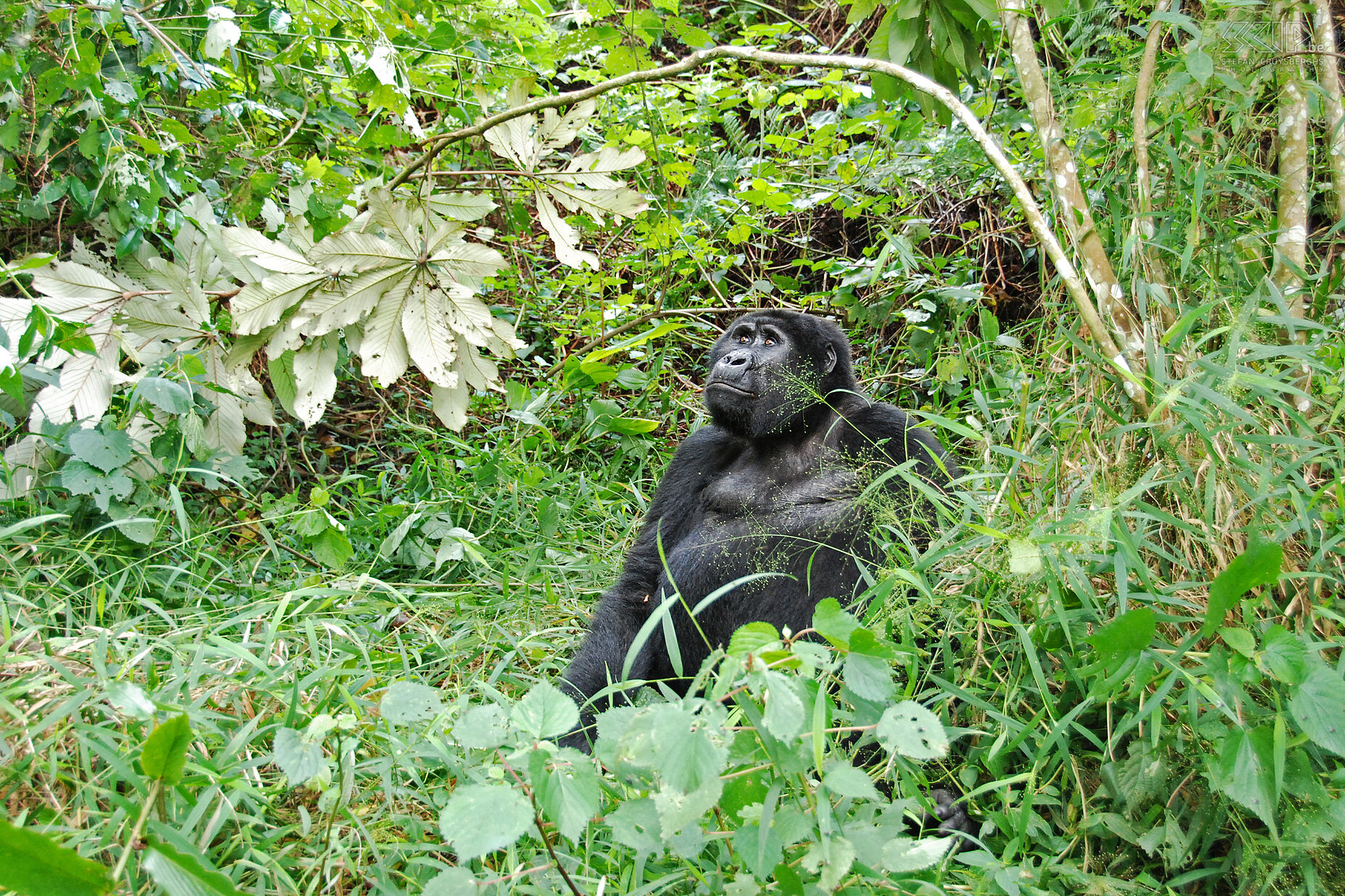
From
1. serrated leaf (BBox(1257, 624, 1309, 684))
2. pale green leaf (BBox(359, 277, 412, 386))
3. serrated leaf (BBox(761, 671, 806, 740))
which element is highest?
serrated leaf (BBox(761, 671, 806, 740))

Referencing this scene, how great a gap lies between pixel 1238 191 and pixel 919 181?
89.9 inches

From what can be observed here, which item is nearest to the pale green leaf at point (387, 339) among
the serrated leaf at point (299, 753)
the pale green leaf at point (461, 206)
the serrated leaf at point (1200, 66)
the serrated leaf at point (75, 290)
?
the pale green leaf at point (461, 206)

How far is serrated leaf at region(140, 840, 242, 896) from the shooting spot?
1.21m

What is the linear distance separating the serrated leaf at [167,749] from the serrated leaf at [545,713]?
1.62 feet

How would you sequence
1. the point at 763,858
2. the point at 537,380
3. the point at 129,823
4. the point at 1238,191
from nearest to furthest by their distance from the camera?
1. the point at 763,858
2. the point at 129,823
3. the point at 1238,191
4. the point at 537,380

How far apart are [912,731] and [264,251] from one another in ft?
8.81

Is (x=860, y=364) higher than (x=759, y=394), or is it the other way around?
(x=759, y=394)

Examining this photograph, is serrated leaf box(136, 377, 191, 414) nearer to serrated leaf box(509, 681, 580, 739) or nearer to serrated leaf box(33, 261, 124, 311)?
serrated leaf box(33, 261, 124, 311)

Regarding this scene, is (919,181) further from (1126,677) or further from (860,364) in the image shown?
(1126,677)

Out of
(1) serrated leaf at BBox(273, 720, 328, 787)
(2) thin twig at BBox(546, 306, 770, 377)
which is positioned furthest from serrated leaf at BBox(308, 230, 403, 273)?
(1) serrated leaf at BBox(273, 720, 328, 787)

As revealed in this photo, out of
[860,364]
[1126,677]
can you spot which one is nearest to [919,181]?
[860,364]

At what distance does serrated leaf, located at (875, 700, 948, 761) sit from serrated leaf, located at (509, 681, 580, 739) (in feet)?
1.61

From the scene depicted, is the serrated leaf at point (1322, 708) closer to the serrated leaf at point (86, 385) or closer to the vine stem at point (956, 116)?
the vine stem at point (956, 116)

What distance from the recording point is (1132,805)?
1881 mm
